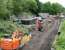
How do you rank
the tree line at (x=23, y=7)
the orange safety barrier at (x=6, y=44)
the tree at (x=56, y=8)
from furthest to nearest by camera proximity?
the tree at (x=56, y=8)
the tree line at (x=23, y=7)
the orange safety barrier at (x=6, y=44)

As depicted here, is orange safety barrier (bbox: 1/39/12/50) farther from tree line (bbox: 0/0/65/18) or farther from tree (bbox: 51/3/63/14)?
tree (bbox: 51/3/63/14)

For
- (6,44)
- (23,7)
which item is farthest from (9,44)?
(23,7)

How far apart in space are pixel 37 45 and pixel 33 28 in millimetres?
7763

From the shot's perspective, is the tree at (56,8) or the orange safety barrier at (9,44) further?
the tree at (56,8)

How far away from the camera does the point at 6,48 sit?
41.9ft

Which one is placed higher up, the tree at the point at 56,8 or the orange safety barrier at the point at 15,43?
the orange safety barrier at the point at 15,43

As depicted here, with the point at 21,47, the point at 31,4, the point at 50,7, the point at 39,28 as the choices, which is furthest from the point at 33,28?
the point at 50,7

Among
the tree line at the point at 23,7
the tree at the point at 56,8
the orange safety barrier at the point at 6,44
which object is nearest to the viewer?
the orange safety barrier at the point at 6,44

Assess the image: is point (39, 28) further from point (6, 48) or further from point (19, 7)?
point (6, 48)

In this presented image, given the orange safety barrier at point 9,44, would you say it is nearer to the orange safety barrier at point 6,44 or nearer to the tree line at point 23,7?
the orange safety barrier at point 6,44

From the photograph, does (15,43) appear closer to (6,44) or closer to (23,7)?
(6,44)

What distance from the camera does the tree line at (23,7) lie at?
20.5m

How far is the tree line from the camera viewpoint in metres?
20.5

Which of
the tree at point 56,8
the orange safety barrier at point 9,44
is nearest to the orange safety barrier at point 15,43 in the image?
the orange safety barrier at point 9,44
